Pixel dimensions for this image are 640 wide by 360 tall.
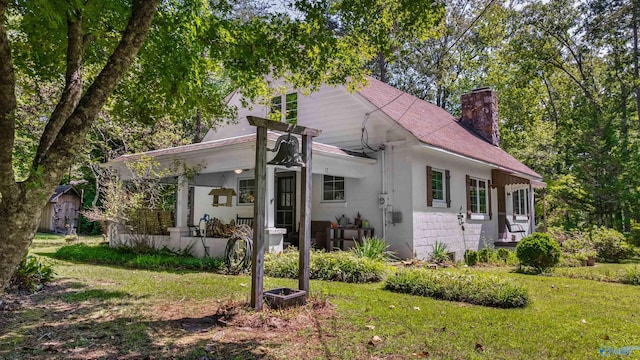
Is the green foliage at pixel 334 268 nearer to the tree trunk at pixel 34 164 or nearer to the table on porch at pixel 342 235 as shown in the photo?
the table on porch at pixel 342 235

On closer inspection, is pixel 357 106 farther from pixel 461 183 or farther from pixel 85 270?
pixel 85 270

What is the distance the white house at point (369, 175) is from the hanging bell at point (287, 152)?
3949mm

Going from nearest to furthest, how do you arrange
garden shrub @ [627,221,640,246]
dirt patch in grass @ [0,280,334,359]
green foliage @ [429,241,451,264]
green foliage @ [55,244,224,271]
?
dirt patch in grass @ [0,280,334,359]
green foliage @ [55,244,224,271]
green foliage @ [429,241,451,264]
garden shrub @ [627,221,640,246]

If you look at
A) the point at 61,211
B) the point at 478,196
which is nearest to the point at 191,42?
the point at 478,196

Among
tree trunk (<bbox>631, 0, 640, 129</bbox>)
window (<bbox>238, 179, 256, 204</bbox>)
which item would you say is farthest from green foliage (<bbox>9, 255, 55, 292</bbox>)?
tree trunk (<bbox>631, 0, 640, 129</bbox>)

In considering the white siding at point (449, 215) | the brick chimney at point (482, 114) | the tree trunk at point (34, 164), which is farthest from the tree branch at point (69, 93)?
the brick chimney at point (482, 114)

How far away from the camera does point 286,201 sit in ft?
45.4

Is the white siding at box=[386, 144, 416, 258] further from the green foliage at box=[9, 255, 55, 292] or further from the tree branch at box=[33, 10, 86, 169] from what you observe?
the tree branch at box=[33, 10, 86, 169]

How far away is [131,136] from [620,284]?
47.8 feet

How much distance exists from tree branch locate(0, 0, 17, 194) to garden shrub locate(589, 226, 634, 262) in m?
15.8

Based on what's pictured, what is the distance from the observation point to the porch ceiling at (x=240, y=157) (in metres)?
10.5

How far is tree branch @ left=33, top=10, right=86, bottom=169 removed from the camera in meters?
3.53

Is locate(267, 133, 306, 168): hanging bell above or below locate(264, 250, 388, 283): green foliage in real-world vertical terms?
above

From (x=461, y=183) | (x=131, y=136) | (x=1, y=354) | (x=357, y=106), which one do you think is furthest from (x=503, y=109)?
(x=1, y=354)
